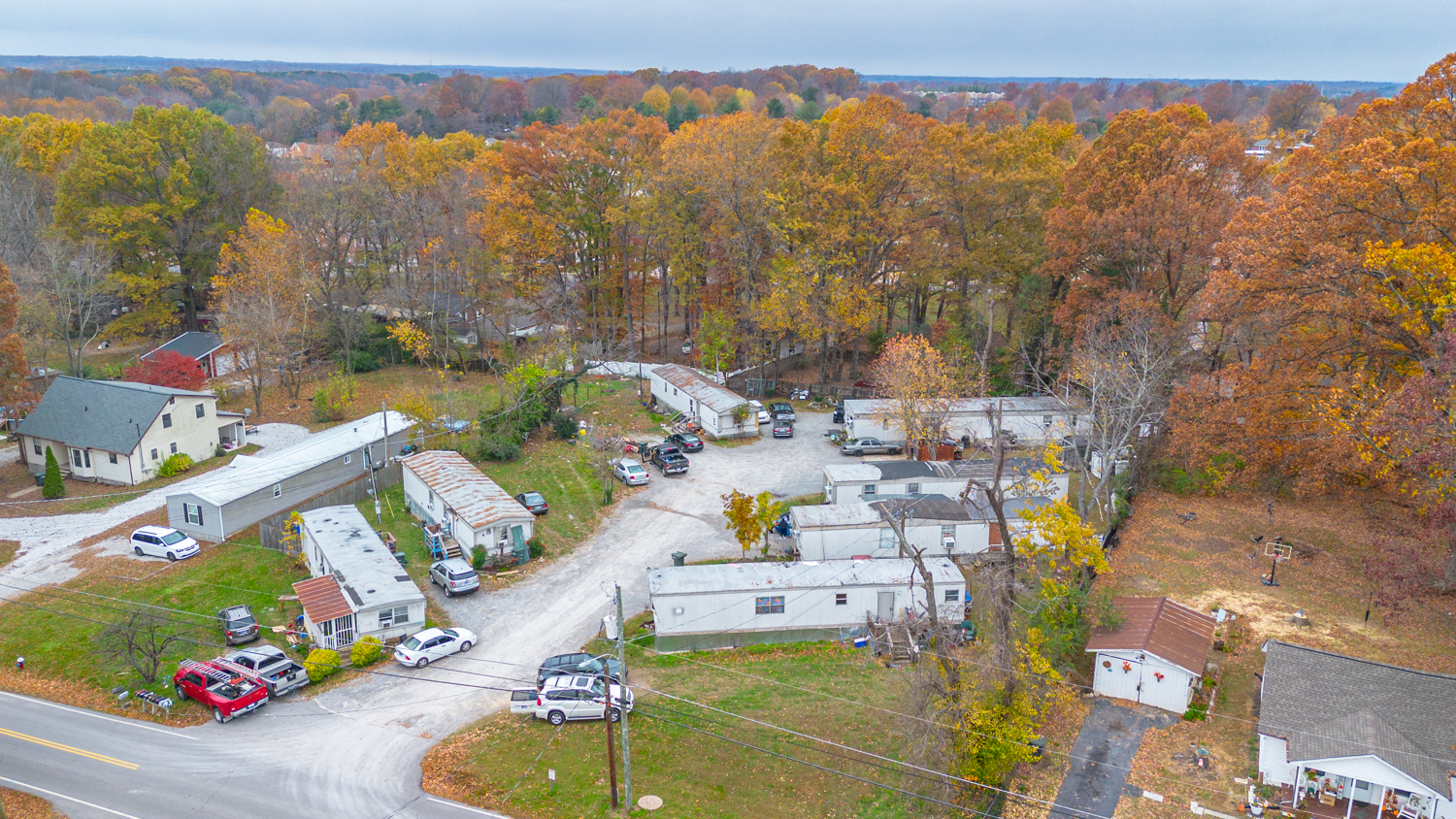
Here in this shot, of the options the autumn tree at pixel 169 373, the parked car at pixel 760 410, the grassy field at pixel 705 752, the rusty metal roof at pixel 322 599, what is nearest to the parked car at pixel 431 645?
the rusty metal roof at pixel 322 599

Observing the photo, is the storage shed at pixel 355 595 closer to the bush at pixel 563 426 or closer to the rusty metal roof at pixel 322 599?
the rusty metal roof at pixel 322 599

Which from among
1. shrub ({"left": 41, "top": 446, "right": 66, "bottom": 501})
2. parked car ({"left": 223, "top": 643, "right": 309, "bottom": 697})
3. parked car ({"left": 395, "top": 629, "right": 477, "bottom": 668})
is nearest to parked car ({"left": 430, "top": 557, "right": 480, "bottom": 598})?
parked car ({"left": 395, "top": 629, "right": 477, "bottom": 668})

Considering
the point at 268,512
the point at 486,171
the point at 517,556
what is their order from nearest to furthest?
the point at 517,556, the point at 268,512, the point at 486,171

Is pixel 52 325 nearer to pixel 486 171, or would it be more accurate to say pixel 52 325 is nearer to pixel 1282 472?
pixel 486 171

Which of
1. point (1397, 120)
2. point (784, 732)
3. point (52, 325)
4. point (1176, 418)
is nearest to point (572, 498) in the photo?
point (784, 732)

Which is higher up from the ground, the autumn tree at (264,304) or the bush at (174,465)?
the autumn tree at (264,304)

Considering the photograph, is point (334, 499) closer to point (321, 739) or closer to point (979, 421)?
point (321, 739)
